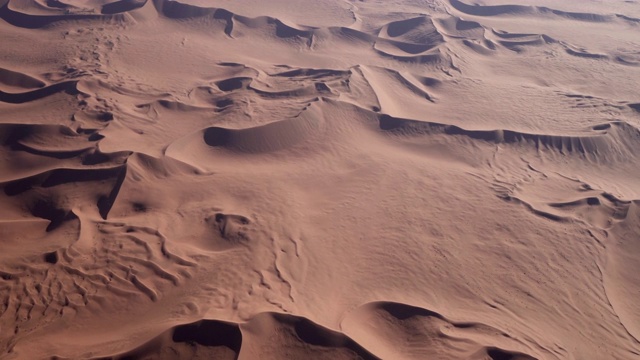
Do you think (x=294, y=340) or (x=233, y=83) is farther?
(x=233, y=83)

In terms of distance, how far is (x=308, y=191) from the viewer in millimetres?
5559

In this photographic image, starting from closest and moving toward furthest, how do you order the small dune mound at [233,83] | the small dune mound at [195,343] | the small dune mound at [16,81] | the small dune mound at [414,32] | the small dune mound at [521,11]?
the small dune mound at [195,343], the small dune mound at [16,81], the small dune mound at [233,83], the small dune mound at [414,32], the small dune mound at [521,11]

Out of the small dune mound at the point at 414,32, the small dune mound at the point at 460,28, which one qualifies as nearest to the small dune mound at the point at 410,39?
the small dune mound at the point at 414,32

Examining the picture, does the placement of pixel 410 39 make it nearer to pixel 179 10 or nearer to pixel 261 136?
pixel 261 136

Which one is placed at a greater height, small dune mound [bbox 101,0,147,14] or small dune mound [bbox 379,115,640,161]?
small dune mound [bbox 101,0,147,14]

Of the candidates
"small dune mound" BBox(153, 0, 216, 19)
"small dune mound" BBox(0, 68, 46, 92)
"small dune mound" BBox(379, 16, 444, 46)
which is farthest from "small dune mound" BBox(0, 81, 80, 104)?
"small dune mound" BBox(379, 16, 444, 46)

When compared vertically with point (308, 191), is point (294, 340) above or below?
below

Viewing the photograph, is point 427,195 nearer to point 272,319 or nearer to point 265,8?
point 272,319

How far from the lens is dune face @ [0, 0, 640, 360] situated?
3.95 m

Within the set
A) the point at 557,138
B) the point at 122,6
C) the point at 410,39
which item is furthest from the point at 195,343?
the point at 122,6

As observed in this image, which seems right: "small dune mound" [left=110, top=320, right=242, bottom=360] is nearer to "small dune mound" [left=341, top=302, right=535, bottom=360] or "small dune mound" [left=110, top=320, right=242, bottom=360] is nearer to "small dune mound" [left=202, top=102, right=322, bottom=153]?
"small dune mound" [left=341, top=302, right=535, bottom=360]

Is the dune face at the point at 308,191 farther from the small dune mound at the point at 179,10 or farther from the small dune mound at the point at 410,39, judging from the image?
the small dune mound at the point at 179,10

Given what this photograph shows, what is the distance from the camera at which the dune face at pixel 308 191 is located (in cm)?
395

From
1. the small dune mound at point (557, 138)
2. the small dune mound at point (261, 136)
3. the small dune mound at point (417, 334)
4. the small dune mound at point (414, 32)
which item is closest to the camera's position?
the small dune mound at point (417, 334)
